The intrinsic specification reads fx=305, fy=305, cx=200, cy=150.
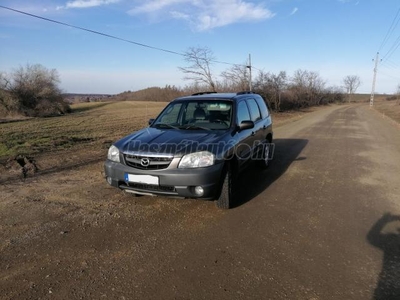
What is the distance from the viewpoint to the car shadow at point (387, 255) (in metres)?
2.76

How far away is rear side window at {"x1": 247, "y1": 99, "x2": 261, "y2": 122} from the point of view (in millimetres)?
6298

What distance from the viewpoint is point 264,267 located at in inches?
124

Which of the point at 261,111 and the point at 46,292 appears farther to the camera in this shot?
the point at 261,111

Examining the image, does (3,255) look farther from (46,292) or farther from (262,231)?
(262,231)

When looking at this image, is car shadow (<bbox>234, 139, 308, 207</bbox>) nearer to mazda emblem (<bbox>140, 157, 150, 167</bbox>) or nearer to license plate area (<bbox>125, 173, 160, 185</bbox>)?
license plate area (<bbox>125, 173, 160, 185</bbox>)

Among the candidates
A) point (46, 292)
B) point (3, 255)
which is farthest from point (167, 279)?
point (3, 255)

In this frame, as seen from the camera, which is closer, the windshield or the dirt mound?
the windshield

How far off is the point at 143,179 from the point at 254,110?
10.9 ft

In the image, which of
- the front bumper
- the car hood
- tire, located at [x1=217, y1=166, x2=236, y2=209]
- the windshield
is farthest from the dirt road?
the windshield

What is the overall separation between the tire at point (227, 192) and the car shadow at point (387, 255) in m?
1.86

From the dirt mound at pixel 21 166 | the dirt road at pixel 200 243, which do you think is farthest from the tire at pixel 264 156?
the dirt mound at pixel 21 166

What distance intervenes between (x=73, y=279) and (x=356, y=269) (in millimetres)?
2824

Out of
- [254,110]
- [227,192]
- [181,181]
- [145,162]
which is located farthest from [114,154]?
[254,110]

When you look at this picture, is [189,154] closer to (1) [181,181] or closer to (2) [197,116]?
(1) [181,181]
